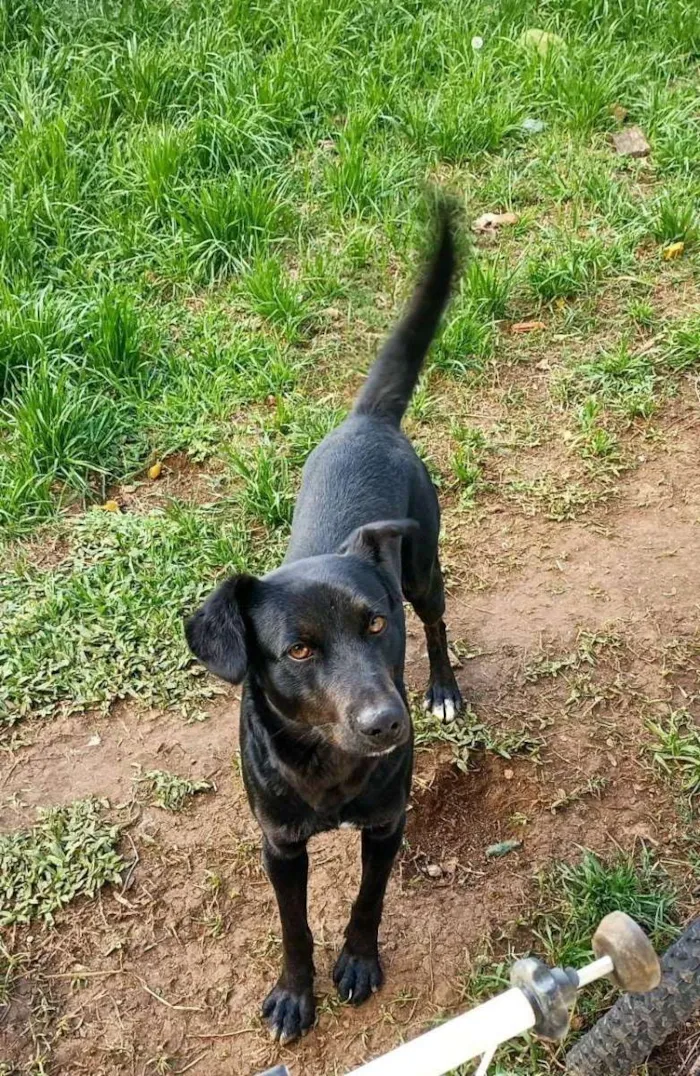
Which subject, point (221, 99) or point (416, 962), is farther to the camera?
point (221, 99)

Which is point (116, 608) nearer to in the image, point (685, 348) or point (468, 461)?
point (468, 461)

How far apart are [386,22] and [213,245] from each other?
81.0 inches

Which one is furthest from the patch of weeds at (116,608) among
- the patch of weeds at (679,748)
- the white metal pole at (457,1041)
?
the white metal pole at (457,1041)

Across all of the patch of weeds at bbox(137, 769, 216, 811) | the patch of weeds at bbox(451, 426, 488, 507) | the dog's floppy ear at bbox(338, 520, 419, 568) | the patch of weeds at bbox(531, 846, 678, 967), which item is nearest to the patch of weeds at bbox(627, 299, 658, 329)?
the patch of weeds at bbox(451, 426, 488, 507)

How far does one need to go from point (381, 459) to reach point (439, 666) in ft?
2.58

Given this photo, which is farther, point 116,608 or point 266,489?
point 266,489

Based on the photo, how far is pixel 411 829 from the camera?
3152mm

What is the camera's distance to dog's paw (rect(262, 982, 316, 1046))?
8.87 feet

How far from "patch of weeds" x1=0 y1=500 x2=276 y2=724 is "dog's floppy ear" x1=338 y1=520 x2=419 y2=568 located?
131 centimetres

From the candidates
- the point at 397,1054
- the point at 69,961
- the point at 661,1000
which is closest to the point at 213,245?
the point at 69,961

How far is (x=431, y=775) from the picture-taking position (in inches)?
129

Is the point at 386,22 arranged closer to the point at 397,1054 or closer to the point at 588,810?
the point at 588,810

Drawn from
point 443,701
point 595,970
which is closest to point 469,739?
point 443,701

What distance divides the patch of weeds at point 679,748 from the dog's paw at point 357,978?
108cm
